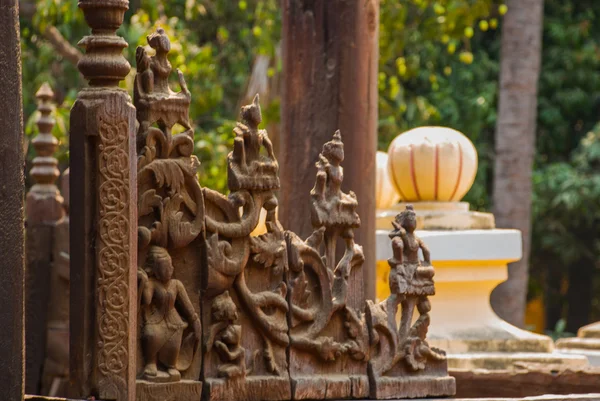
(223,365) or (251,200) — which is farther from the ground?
(251,200)

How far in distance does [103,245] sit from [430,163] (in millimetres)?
4327

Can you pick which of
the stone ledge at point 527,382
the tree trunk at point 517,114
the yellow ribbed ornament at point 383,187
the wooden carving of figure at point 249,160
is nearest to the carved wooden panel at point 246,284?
the wooden carving of figure at point 249,160

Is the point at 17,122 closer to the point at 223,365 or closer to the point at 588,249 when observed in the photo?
the point at 223,365

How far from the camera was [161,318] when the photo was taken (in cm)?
540

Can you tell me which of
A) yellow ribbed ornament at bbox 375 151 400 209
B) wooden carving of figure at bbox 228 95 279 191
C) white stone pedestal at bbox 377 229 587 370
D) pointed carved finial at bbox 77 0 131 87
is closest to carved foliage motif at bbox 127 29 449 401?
wooden carving of figure at bbox 228 95 279 191

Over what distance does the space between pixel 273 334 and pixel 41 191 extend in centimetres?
523

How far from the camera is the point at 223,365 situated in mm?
5527

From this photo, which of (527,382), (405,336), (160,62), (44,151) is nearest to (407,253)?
(405,336)

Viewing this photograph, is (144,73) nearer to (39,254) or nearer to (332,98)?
(332,98)

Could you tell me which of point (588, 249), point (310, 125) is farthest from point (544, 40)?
point (310, 125)

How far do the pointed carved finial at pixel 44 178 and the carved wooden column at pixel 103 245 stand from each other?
528 cm

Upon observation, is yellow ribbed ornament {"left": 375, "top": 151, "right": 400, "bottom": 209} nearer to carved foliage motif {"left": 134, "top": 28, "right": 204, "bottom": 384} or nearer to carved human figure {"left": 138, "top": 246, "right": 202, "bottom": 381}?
carved foliage motif {"left": 134, "top": 28, "right": 204, "bottom": 384}

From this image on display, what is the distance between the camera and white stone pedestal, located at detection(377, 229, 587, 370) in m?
8.98

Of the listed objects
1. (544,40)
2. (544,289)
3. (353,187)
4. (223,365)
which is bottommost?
(544,289)
